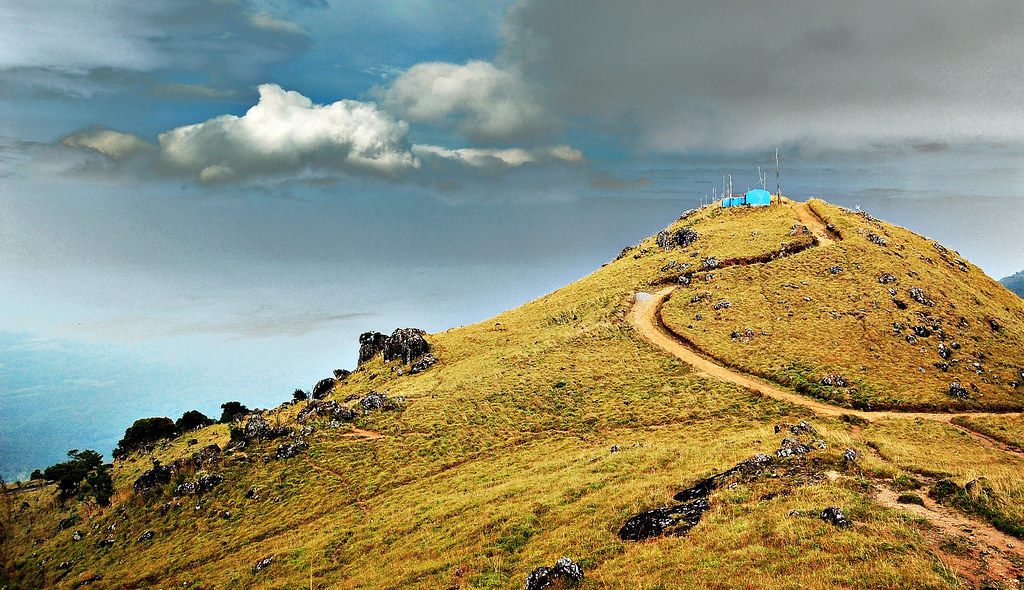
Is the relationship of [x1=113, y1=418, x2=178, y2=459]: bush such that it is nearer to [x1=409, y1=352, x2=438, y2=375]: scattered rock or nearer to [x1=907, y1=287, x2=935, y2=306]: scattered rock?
[x1=409, y1=352, x2=438, y2=375]: scattered rock

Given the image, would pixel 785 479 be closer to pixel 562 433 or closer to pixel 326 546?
pixel 562 433

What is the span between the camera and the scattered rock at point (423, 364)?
250ft

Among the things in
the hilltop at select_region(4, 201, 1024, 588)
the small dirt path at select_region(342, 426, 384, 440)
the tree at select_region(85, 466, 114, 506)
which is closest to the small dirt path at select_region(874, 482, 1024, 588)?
the hilltop at select_region(4, 201, 1024, 588)

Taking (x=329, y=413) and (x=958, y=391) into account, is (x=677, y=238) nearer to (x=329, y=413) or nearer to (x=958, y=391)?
(x=958, y=391)

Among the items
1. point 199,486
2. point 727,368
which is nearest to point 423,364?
point 199,486

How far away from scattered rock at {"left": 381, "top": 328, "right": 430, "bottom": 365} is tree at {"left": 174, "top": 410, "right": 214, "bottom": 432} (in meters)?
41.0

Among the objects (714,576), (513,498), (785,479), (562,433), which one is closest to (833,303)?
(562,433)

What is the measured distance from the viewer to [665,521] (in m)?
23.9

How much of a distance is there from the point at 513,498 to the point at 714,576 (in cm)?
1755

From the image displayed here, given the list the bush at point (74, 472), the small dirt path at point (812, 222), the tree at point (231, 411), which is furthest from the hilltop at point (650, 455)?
the tree at point (231, 411)

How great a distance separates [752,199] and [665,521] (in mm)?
110209

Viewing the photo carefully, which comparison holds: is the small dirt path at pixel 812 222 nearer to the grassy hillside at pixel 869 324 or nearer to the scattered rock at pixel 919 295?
the grassy hillside at pixel 869 324

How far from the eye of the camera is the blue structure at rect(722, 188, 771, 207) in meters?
114

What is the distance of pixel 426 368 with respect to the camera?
76500 mm
